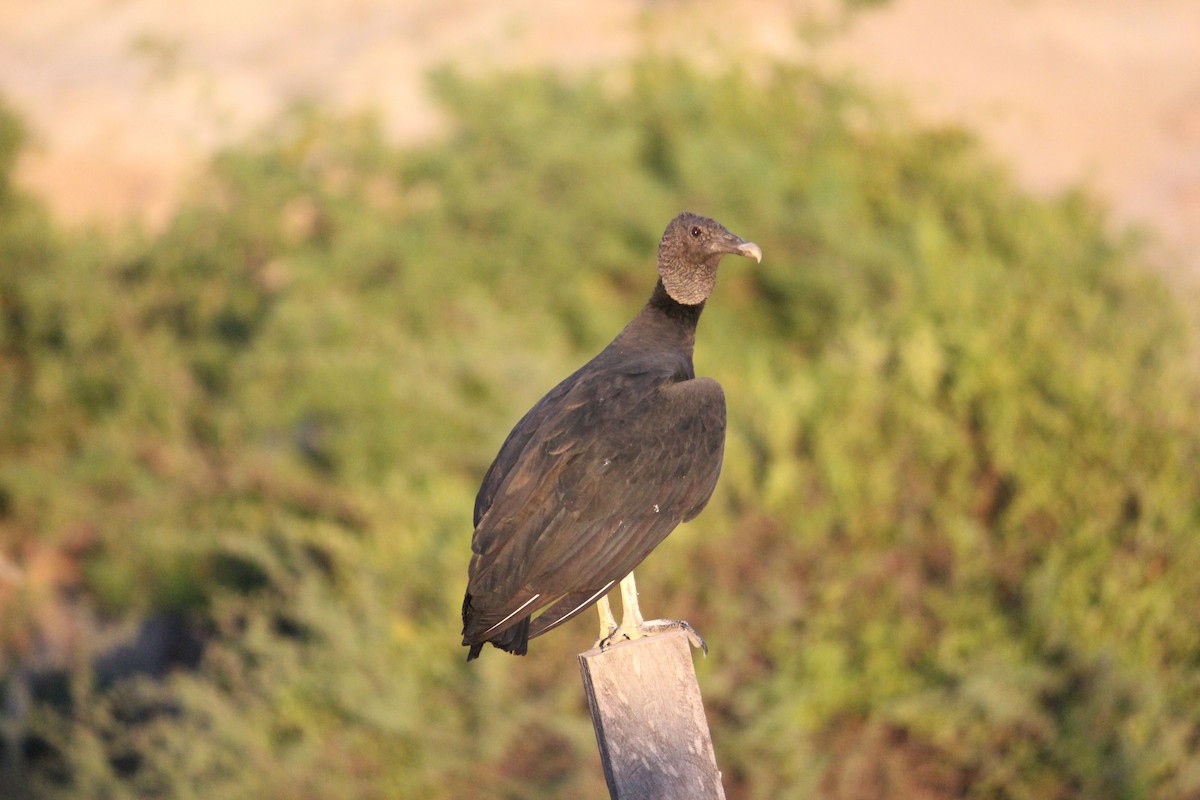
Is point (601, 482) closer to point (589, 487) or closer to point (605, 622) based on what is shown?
point (589, 487)

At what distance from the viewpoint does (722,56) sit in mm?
10812

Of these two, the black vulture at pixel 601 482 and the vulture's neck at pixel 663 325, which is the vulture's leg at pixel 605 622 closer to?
the black vulture at pixel 601 482

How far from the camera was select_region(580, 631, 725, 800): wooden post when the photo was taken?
2291 millimetres

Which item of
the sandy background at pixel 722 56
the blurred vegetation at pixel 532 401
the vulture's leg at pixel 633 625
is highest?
the sandy background at pixel 722 56

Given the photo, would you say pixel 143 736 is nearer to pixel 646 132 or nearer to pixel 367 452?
pixel 367 452

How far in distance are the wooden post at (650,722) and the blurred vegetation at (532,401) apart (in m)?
2.95

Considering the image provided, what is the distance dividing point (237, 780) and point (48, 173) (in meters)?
7.54

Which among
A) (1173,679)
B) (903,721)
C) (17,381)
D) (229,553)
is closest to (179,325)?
(17,381)

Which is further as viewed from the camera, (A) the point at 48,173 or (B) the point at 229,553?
(A) the point at 48,173

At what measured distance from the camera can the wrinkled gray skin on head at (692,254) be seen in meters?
2.92

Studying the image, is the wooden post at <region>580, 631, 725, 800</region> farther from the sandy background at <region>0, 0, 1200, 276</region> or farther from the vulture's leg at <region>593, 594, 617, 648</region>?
the sandy background at <region>0, 0, 1200, 276</region>

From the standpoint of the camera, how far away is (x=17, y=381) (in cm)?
988

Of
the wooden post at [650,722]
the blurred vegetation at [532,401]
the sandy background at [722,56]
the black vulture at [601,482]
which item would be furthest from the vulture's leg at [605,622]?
the sandy background at [722,56]

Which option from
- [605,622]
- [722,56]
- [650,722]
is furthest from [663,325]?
[722,56]
